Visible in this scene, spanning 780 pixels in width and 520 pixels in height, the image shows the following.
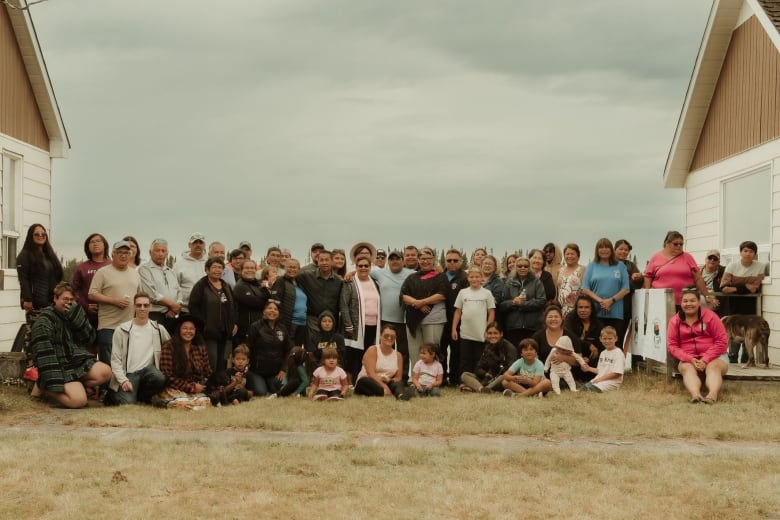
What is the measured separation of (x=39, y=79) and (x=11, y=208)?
250 centimetres

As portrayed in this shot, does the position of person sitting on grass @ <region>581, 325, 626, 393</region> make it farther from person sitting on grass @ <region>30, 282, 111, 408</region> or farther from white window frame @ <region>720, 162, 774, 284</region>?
person sitting on grass @ <region>30, 282, 111, 408</region>

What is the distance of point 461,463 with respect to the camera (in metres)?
7.43

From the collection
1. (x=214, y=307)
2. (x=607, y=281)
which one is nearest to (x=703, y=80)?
(x=607, y=281)

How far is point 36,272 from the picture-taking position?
12.0 meters

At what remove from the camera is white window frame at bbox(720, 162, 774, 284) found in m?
14.1

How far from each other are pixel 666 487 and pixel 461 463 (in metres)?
1.67

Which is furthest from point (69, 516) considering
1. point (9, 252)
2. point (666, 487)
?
point (9, 252)

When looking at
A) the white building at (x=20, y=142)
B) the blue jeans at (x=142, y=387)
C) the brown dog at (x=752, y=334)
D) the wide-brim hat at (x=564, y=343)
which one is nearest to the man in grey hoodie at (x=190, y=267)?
the blue jeans at (x=142, y=387)

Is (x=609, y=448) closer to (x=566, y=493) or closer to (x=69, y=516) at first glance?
(x=566, y=493)

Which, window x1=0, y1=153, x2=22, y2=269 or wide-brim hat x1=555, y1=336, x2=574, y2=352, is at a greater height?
window x1=0, y1=153, x2=22, y2=269

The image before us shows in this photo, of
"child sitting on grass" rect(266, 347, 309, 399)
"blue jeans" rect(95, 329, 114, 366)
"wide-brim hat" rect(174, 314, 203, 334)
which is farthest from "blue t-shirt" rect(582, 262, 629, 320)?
"blue jeans" rect(95, 329, 114, 366)

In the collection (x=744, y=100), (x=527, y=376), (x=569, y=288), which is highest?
(x=744, y=100)

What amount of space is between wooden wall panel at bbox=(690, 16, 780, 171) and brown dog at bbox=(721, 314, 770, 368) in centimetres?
310

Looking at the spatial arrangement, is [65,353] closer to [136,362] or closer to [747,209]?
[136,362]
